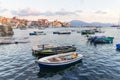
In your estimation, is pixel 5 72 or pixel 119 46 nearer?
pixel 5 72

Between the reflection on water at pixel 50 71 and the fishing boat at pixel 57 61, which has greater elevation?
the fishing boat at pixel 57 61

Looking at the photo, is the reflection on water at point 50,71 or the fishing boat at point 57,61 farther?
the fishing boat at point 57,61

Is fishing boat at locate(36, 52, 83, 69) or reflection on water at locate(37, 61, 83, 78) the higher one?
fishing boat at locate(36, 52, 83, 69)

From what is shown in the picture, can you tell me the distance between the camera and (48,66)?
3053cm

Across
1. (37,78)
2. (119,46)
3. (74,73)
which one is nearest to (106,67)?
(74,73)

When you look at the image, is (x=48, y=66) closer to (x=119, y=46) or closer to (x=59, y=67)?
(x=59, y=67)

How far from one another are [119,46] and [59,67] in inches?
1099

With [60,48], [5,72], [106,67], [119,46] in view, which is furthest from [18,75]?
[119,46]

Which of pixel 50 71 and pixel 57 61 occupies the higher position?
pixel 57 61

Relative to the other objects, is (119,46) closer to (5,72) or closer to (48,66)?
(48,66)

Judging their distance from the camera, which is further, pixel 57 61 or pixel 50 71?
pixel 57 61

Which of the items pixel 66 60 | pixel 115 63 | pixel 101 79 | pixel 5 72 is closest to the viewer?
pixel 101 79

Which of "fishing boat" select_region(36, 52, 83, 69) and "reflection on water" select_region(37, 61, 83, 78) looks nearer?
"reflection on water" select_region(37, 61, 83, 78)

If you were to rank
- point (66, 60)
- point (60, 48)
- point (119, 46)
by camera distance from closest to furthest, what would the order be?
point (66, 60), point (60, 48), point (119, 46)
